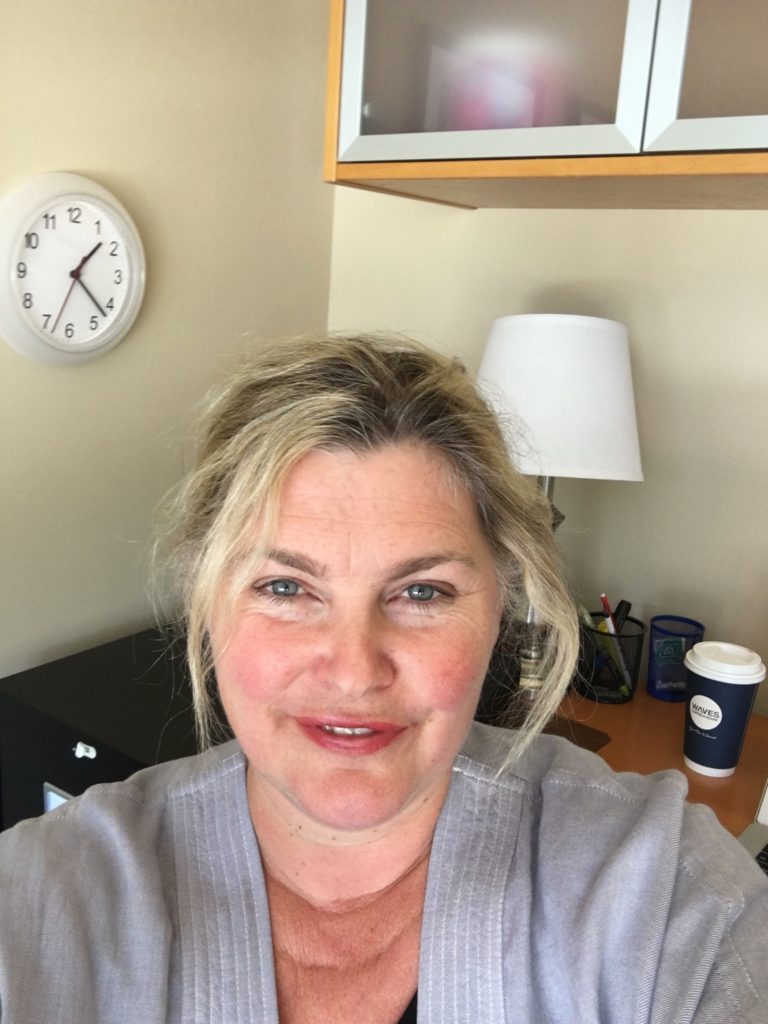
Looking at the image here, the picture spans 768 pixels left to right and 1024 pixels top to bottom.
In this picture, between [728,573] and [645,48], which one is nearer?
[645,48]

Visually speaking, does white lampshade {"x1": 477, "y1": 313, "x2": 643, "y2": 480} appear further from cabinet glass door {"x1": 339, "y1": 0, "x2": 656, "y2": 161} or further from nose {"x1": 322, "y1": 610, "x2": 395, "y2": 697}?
nose {"x1": 322, "y1": 610, "x2": 395, "y2": 697}

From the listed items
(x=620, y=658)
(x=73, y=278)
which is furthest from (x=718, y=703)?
(x=73, y=278)

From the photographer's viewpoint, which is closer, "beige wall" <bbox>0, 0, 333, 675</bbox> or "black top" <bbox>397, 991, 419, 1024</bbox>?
"black top" <bbox>397, 991, 419, 1024</bbox>

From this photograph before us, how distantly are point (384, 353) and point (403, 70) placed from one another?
3.02ft

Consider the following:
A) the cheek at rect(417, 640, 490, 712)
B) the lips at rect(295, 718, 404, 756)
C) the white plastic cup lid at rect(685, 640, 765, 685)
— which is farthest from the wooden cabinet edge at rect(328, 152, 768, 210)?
the lips at rect(295, 718, 404, 756)

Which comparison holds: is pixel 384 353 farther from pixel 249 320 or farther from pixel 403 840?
pixel 249 320

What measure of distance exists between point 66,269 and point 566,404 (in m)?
0.94

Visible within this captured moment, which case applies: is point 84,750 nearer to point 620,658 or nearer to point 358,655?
point 358,655

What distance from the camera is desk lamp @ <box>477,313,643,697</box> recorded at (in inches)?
64.3

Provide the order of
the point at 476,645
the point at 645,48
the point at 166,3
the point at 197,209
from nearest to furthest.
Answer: the point at 476,645 < the point at 645,48 < the point at 166,3 < the point at 197,209

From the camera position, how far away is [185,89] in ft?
6.37

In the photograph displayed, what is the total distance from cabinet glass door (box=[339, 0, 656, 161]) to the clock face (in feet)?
1.55

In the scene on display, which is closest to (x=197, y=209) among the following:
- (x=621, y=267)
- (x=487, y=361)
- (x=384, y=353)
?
(x=487, y=361)

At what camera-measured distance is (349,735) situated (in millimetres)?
926
